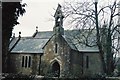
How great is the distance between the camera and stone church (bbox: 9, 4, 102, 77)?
42594 mm

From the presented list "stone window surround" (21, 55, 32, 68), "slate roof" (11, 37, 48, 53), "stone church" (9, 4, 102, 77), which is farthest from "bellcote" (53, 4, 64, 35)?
"stone window surround" (21, 55, 32, 68)

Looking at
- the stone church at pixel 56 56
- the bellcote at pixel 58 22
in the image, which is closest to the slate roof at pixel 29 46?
the stone church at pixel 56 56

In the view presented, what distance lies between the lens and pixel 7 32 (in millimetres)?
24250

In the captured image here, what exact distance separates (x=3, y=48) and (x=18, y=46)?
2532 cm

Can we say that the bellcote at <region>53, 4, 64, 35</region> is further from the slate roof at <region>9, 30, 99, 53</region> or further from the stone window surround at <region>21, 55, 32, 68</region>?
the stone window surround at <region>21, 55, 32, 68</region>

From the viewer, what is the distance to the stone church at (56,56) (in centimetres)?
4259

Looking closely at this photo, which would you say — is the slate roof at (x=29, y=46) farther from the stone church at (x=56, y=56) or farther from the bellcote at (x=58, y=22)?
the bellcote at (x=58, y=22)

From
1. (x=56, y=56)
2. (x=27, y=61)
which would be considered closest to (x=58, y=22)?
(x=56, y=56)

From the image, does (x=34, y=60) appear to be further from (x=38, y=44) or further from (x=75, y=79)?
(x=75, y=79)

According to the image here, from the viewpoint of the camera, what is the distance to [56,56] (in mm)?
43156

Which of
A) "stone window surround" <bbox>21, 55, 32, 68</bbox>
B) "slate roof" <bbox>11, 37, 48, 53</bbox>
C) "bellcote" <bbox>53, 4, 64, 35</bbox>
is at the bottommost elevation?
"stone window surround" <bbox>21, 55, 32, 68</bbox>

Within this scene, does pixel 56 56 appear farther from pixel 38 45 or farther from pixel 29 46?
pixel 29 46

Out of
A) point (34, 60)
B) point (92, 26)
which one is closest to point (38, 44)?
point (34, 60)

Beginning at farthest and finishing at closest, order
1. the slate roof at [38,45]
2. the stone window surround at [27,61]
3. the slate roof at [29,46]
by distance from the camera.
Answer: the slate roof at [29,46], the stone window surround at [27,61], the slate roof at [38,45]
